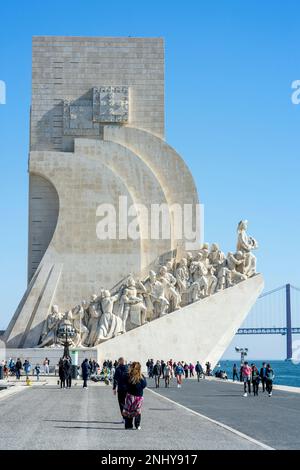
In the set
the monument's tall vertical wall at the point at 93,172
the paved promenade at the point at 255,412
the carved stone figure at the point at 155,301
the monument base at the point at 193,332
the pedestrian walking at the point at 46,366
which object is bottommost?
the paved promenade at the point at 255,412

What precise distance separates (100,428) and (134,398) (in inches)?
19.3

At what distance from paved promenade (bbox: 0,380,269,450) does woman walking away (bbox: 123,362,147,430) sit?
13 cm

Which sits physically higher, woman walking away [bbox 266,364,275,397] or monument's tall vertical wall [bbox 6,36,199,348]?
monument's tall vertical wall [bbox 6,36,199,348]

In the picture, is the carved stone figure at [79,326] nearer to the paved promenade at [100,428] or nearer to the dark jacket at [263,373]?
the dark jacket at [263,373]

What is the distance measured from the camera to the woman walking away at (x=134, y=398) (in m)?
9.55

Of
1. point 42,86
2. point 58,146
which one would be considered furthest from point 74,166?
point 42,86

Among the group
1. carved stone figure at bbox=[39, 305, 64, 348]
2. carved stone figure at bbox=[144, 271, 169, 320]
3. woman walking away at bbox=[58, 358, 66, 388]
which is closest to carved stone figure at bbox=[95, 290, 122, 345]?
carved stone figure at bbox=[144, 271, 169, 320]

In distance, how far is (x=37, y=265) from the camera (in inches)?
1235

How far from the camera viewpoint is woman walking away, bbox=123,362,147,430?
31.3 ft

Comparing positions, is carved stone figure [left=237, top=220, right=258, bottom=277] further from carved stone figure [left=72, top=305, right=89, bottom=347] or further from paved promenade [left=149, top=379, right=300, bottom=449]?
paved promenade [left=149, top=379, right=300, bottom=449]

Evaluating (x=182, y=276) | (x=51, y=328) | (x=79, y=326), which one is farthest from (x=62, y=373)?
(x=182, y=276)

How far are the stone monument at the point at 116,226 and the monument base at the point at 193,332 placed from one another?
0.11 ft

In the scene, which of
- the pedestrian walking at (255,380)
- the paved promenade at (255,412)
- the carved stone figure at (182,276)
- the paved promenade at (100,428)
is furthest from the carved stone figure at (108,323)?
the paved promenade at (100,428)

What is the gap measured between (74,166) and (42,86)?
360cm
